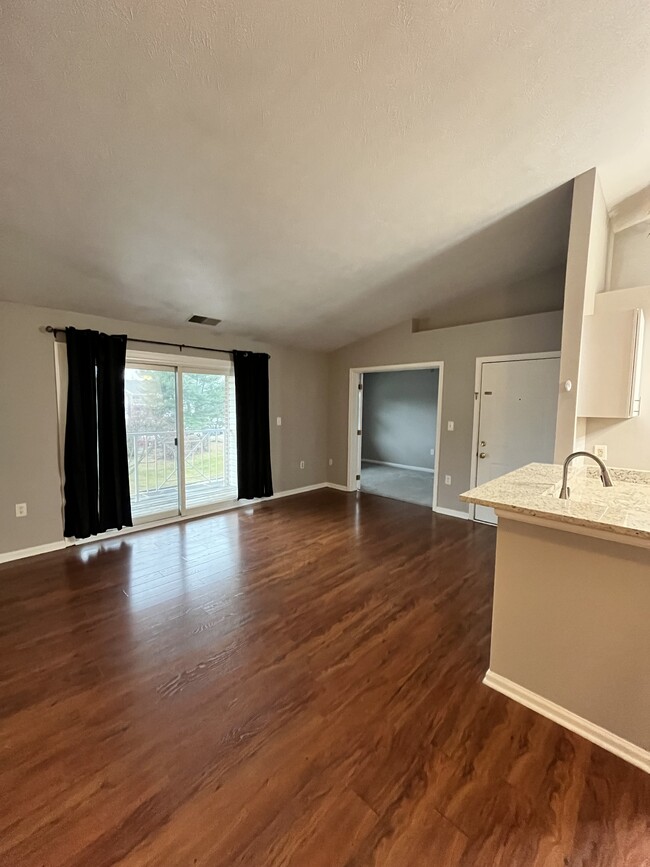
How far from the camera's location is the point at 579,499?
181cm

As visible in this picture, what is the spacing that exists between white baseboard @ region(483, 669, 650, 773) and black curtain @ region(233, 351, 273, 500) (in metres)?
3.70

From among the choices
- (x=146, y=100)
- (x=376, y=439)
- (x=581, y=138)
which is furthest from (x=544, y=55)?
(x=376, y=439)

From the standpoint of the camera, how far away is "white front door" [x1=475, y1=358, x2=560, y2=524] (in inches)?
156

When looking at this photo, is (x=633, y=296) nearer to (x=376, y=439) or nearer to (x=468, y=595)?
(x=468, y=595)

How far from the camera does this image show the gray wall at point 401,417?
7492 mm

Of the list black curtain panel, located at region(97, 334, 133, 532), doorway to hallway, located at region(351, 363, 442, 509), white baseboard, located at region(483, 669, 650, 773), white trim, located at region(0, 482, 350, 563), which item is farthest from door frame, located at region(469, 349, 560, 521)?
black curtain panel, located at region(97, 334, 133, 532)

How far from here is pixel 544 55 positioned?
1.66 metres

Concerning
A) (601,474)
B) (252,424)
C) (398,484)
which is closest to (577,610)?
(601,474)

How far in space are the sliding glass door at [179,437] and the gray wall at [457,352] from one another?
2.12 meters

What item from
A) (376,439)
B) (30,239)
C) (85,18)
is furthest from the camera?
(376,439)

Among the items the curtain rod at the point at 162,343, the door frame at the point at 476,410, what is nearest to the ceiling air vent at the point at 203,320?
the curtain rod at the point at 162,343

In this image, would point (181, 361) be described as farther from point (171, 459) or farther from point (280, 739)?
point (280, 739)

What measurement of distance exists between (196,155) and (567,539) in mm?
2676

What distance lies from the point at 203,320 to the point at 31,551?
279 cm
